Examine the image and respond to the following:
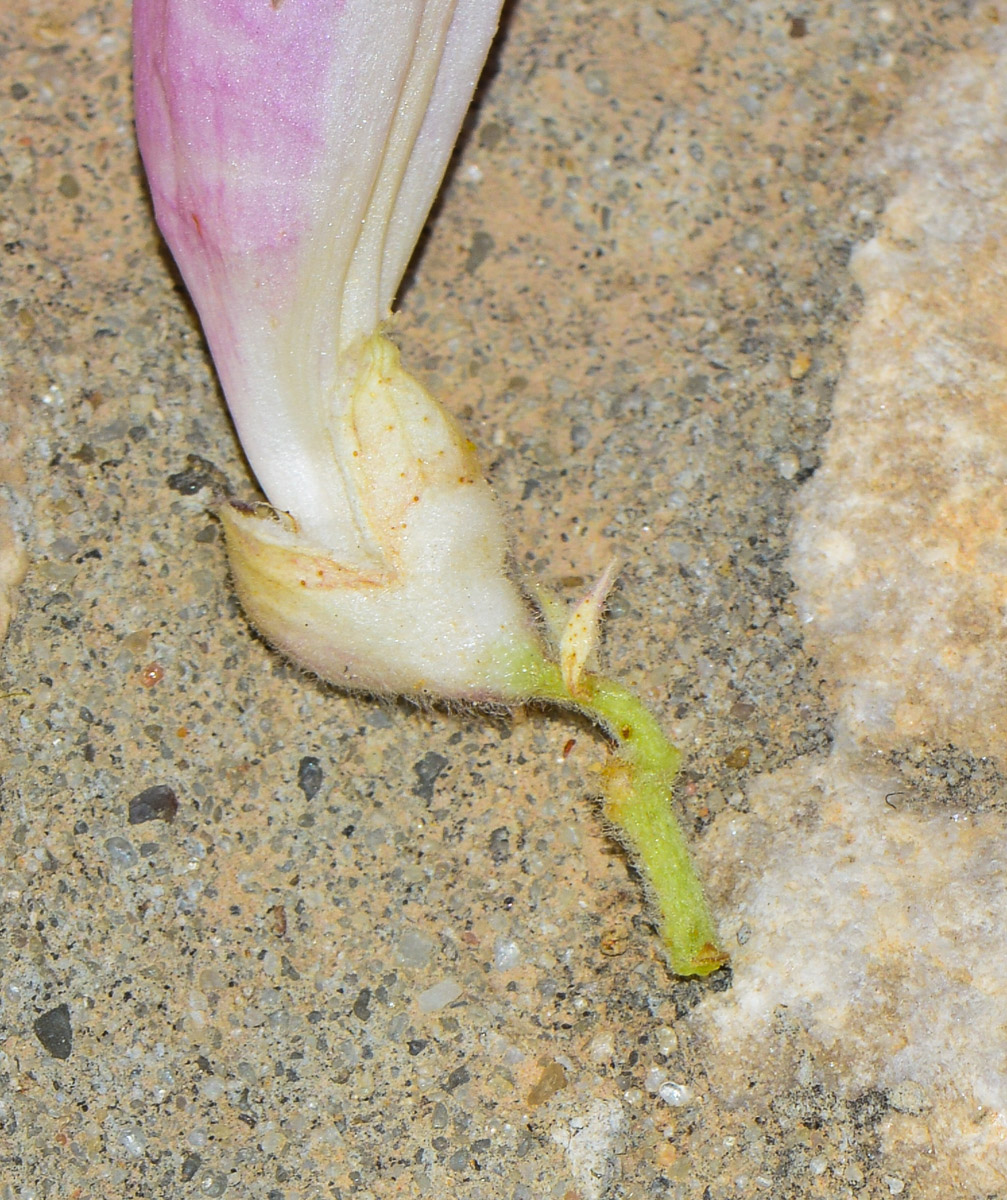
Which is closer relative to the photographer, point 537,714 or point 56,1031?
point 56,1031

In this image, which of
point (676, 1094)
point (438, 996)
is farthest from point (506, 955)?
point (676, 1094)

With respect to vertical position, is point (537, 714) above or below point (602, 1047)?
above

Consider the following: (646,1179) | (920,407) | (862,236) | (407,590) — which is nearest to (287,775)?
(407,590)

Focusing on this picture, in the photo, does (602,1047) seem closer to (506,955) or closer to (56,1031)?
(506,955)

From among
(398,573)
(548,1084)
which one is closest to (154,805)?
(398,573)

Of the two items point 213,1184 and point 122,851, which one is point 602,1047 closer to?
point 213,1184

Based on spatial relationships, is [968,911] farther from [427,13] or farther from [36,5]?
[36,5]

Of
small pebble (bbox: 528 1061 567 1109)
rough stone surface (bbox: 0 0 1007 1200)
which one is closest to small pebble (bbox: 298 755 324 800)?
rough stone surface (bbox: 0 0 1007 1200)

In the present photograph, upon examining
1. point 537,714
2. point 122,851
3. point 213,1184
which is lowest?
point 213,1184
